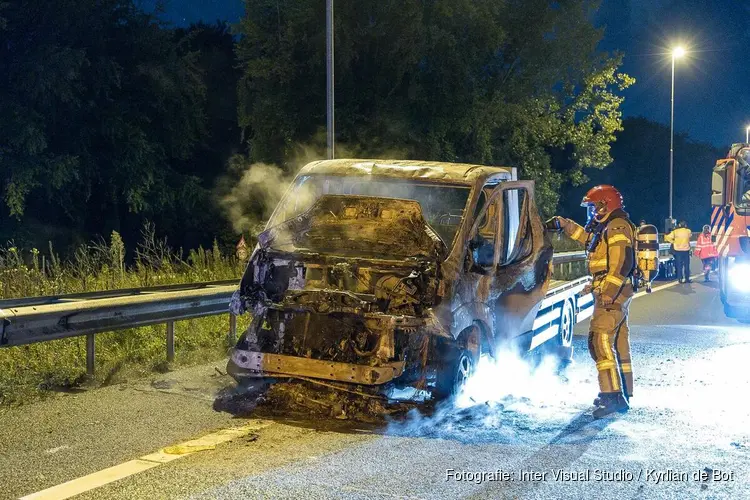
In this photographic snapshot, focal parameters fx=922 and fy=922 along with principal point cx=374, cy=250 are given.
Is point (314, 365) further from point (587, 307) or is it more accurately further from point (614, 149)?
point (614, 149)

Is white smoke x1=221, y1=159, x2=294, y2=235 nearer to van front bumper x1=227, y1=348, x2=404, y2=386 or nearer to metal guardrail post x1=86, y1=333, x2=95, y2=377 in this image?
metal guardrail post x1=86, y1=333, x2=95, y2=377

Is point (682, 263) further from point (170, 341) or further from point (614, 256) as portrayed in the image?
point (170, 341)

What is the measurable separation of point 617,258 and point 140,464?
4.08 meters

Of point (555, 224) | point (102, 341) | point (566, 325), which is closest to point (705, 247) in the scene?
point (566, 325)

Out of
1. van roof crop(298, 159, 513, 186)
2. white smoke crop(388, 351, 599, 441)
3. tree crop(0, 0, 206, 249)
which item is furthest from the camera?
tree crop(0, 0, 206, 249)

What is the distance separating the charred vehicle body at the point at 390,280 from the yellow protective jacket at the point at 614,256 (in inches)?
33.6

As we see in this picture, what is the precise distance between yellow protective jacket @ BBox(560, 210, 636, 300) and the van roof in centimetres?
114

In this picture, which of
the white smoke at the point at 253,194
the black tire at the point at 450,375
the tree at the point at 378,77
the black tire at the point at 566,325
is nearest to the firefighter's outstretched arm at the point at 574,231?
the black tire at the point at 450,375

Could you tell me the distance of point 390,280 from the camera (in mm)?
7016

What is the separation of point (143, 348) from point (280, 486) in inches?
194

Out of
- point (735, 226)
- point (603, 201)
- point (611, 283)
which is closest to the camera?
point (611, 283)

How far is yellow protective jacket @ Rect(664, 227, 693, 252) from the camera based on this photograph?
20.6 meters

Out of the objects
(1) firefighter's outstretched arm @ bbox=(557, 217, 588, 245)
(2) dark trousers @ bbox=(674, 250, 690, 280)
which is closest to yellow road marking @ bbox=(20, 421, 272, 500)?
(1) firefighter's outstretched arm @ bbox=(557, 217, 588, 245)

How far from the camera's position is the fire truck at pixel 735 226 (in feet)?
46.8
